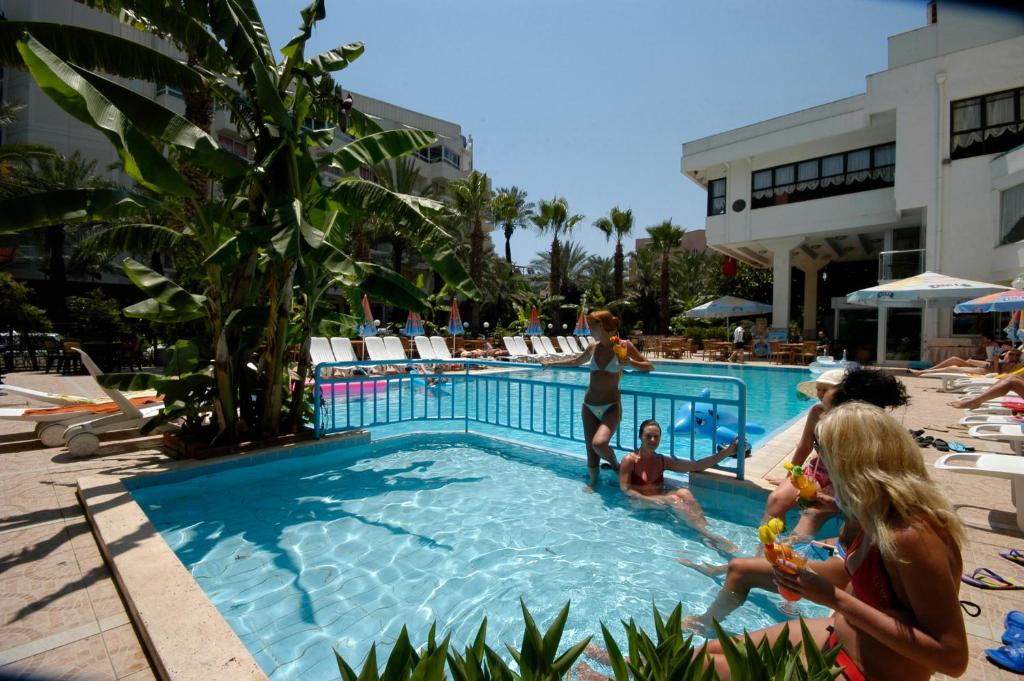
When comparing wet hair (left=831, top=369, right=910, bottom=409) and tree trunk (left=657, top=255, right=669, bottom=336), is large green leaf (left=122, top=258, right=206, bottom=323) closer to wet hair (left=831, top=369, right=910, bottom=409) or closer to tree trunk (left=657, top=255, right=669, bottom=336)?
wet hair (left=831, top=369, right=910, bottom=409)

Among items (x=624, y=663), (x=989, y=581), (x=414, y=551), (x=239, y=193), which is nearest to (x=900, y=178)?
(x=989, y=581)

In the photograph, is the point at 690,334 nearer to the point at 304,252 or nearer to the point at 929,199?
the point at 929,199

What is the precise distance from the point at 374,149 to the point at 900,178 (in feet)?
66.9

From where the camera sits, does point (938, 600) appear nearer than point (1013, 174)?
Yes

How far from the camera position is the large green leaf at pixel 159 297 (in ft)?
18.0

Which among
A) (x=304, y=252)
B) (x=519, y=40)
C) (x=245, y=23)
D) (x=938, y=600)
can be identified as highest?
(x=519, y=40)

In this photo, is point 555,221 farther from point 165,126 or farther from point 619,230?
point 165,126

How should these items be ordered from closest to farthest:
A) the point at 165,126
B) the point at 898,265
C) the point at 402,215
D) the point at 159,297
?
the point at 165,126
the point at 159,297
the point at 402,215
the point at 898,265

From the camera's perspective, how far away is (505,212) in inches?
1283

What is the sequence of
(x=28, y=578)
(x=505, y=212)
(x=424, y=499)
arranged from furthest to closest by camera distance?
(x=505, y=212), (x=424, y=499), (x=28, y=578)

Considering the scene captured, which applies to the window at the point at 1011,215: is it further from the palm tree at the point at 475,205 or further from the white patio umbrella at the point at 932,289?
the palm tree at the point at 475,205

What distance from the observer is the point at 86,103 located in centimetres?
409

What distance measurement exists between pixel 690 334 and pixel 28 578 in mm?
29639

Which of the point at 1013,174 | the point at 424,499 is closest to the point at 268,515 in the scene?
the point at 424,499
